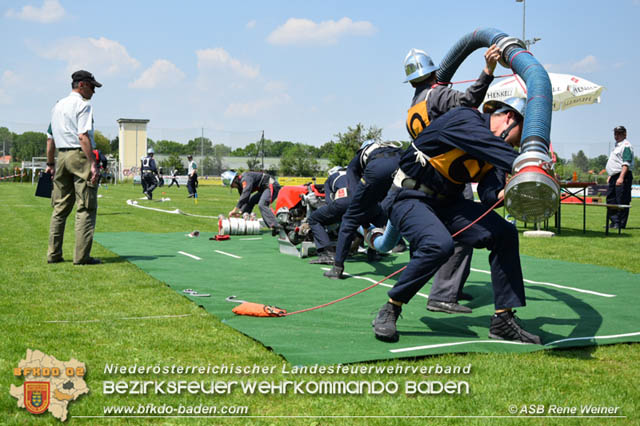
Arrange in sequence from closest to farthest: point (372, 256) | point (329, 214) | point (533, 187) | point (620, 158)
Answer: point (533, 187)
point (329, 214)
point (372, 256)
point (620, 158)

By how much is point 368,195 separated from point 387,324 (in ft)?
8.76

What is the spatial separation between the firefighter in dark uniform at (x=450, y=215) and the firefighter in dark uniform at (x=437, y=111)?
0.59 m

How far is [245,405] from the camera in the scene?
3.01 metres

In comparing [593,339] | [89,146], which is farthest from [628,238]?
[89,146]

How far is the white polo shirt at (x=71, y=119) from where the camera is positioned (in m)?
7.29

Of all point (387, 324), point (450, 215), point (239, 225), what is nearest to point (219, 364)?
point (387, 324)

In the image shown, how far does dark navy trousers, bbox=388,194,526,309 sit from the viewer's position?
13.4 ft

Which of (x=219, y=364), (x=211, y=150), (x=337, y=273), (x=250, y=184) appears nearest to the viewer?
(x=219, y=364)

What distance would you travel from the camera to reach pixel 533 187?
337 centimetres

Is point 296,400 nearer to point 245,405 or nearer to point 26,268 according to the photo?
point 245,405

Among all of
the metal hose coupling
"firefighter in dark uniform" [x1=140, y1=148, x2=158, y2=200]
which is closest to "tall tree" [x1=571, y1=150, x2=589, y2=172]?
"firefighter in dark uniform" [x1=140, y1=148, x2=158, y2=200]

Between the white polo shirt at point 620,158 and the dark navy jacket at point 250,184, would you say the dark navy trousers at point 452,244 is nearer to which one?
the dark navy jacket at point 250,184

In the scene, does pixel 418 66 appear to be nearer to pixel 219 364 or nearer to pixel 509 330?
pixel 509 330

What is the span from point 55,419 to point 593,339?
12.1ft
